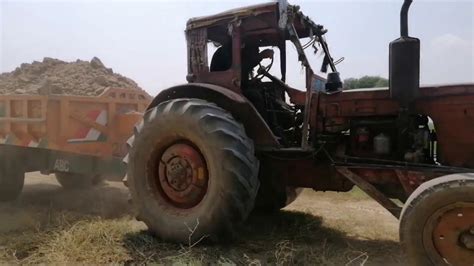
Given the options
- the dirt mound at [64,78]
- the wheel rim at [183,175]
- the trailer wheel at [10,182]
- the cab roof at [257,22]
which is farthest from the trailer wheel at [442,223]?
the trailer wheel at [10,182]

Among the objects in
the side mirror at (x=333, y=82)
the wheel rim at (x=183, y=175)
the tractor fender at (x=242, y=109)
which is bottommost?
the wheel rim at (x=183, y=175)

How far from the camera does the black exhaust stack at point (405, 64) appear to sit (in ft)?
12.8

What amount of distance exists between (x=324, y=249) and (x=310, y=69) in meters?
1.73

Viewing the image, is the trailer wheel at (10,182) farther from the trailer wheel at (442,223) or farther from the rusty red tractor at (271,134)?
the trailer wheel at (442,223)

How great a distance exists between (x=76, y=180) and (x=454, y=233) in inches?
237

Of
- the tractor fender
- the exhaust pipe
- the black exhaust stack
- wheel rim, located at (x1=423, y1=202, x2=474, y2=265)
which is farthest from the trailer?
wheel rim, located at (x1=423, y1=202, x2=474, y2=265)

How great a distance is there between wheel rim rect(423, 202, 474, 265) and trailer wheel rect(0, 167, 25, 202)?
5.67m

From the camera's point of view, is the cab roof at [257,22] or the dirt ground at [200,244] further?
the cab roof at [257,22]

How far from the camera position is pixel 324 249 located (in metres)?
4.34

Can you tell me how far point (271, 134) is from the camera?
4.53m

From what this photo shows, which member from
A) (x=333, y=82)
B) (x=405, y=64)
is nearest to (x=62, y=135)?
(x=333, y=82)

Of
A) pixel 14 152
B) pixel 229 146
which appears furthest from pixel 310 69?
pixel 14 152

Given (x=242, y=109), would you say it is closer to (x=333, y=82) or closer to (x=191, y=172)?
(x=191, y=172)

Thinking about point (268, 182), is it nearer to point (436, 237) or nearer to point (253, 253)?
point (253, 253)
